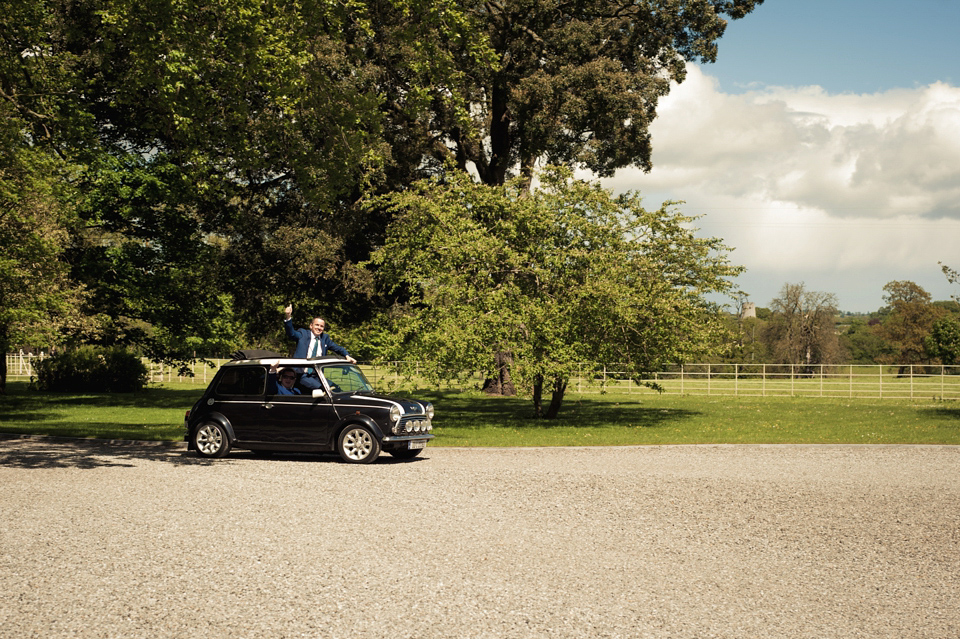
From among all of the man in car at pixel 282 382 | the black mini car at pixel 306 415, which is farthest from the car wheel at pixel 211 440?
the man in car at pixel 282 382

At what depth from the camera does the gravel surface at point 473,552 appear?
536 cm

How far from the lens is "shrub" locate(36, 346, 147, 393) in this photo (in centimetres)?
4000

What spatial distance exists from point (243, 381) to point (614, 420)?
42.9ft

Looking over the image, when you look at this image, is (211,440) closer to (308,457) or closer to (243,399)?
(243,399)

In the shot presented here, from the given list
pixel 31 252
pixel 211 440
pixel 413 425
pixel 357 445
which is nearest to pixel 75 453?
pixel 211 440

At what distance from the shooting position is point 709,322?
2358cm

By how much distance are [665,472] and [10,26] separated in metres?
14.6

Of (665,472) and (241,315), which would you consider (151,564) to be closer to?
(665,472)

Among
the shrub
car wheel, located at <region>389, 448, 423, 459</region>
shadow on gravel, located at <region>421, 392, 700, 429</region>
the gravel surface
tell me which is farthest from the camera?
the shrub

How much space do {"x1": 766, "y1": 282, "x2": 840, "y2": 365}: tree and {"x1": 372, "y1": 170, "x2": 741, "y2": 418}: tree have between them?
67770 mm

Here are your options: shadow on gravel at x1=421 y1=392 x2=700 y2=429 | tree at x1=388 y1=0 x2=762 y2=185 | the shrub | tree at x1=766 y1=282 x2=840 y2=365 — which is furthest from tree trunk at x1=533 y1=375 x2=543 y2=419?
tree at x1=766 y1=282 x2=840 y2=365

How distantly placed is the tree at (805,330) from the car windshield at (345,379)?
7832 cm

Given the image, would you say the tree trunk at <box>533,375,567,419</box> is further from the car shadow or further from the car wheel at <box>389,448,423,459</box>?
the car shadow

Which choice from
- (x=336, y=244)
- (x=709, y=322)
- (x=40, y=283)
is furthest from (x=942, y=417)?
(x=40, y=283)
